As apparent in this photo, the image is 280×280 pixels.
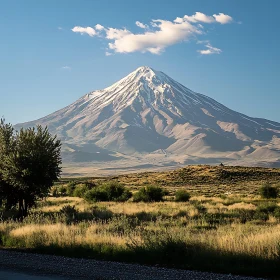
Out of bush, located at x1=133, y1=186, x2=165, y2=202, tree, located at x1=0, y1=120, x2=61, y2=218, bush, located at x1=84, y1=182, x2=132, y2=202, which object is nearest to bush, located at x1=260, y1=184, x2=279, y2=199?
bush, located at x1=133, y1=186, x2=165, y2=202

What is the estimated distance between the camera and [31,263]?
10945 millimetres

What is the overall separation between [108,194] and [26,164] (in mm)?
15098

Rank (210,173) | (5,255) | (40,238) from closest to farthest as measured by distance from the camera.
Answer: (5,255) < (40,238) < (210,173)

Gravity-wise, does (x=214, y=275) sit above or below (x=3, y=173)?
below

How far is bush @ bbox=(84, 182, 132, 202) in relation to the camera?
35.7 metres

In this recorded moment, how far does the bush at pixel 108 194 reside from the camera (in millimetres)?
35719

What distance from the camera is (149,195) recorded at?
118 feet

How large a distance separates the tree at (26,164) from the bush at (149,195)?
505 inches

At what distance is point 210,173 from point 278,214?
175ft

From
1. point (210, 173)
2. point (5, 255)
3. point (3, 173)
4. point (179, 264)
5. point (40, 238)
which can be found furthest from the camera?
point (210, 173)

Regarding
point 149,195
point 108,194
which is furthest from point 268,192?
point 108,194

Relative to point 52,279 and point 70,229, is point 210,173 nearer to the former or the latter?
point 70,229

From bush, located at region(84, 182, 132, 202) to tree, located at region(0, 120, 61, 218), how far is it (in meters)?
11.8

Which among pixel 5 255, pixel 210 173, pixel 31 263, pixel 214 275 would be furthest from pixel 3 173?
pixel 210 173
